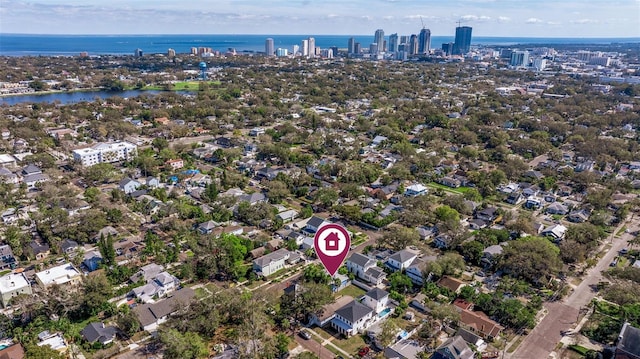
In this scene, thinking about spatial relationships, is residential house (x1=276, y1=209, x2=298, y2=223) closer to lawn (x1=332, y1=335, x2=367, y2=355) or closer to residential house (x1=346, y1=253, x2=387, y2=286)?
residential house (x1=346, y1=253, x2=387, y2=286)

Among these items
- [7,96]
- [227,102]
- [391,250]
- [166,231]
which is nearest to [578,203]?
[391,250]

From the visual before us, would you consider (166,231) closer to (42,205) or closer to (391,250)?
(42,205)

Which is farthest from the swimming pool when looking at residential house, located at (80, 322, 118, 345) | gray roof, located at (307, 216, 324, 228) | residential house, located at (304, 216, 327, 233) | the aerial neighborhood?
residential house, located at (80, 322, 118, 345)

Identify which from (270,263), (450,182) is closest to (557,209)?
(450,182)

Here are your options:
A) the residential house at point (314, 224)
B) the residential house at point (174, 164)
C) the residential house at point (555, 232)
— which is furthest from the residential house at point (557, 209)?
the residential house at point (174, 164)

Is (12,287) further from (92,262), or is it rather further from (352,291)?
(352,291)

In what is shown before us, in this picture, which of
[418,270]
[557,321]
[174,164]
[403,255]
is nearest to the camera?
[557,321]

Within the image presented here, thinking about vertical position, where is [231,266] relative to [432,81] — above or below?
below
